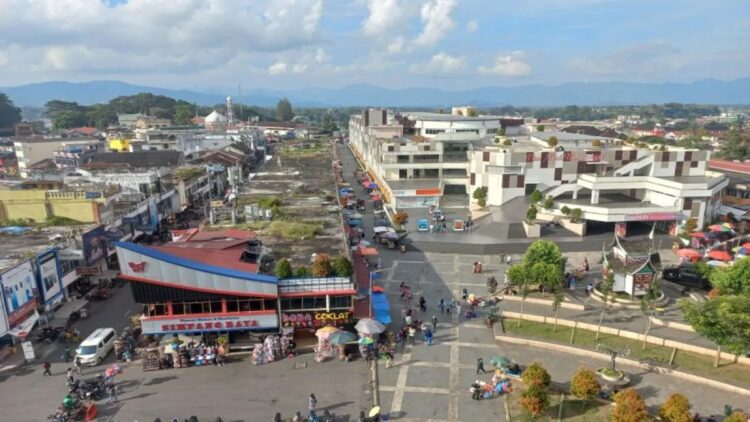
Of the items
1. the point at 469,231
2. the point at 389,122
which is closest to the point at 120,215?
the point at 469,231

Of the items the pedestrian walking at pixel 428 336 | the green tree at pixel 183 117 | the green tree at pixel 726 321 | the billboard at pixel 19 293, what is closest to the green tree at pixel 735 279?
the green tree at pixel 726 321

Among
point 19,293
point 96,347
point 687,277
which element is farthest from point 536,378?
point 19,293

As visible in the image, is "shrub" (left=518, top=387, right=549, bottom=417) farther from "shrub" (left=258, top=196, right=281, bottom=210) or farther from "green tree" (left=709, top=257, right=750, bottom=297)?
"shrub" (left=258, top=196, right=281, bottom=210)

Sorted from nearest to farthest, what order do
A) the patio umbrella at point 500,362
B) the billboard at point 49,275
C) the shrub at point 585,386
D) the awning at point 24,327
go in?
the shrub at point 585,386 → the patio umbrella at point 500,362 → the awning at point 24,327 → the billboard at point 49,275

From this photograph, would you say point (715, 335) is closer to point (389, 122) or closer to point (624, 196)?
point (624, 196)

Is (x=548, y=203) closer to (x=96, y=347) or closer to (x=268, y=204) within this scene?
(x=268, y=204)

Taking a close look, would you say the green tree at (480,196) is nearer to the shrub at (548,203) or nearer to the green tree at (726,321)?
the shrub at (548,203)
